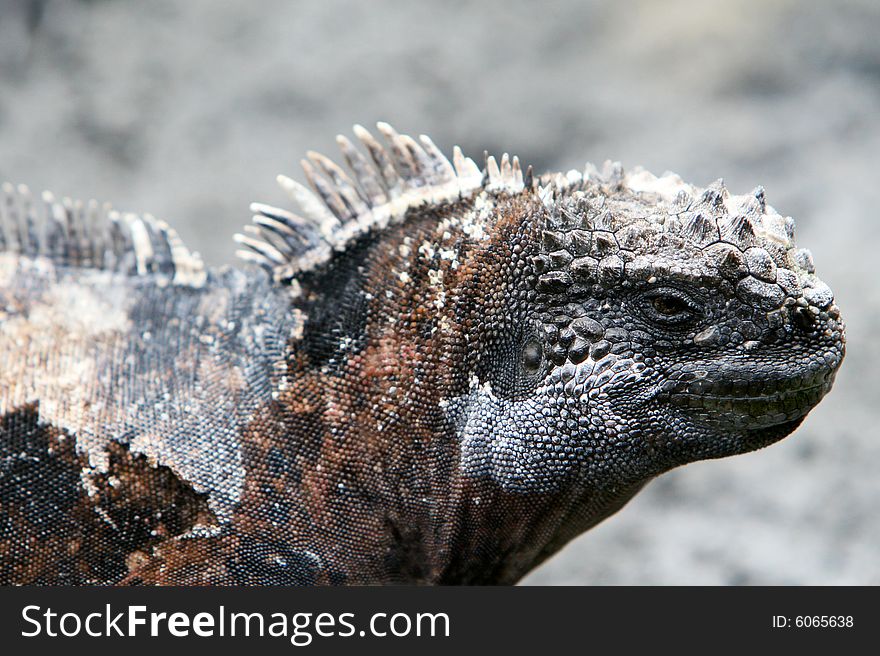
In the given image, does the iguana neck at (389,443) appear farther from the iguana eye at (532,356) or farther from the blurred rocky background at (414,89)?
the blurred rocky background at (414,89)

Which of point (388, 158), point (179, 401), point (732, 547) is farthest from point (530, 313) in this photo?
point (732, 547)

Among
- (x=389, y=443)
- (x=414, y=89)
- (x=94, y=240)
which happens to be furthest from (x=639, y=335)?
(x=414, y=89)

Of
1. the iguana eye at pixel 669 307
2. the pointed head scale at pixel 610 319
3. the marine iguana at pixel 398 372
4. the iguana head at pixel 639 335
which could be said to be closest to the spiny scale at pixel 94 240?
the marine iguana at pixel 398 372

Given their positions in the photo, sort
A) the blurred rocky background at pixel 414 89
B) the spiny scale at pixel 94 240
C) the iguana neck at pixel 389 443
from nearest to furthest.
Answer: the iguana neck at pixel 389 443 < the spiny scale at pixel 94 240 < the blurred rocky background at pixel 414 89

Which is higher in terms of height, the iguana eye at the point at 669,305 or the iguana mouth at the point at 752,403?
the iguana eye at the point at 669,305

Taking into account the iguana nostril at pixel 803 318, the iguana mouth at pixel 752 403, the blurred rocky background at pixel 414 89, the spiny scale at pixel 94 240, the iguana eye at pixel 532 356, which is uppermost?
the blurred rocky background at pixel 414 89

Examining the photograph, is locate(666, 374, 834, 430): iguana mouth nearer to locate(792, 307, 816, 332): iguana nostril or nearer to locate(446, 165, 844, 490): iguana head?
locate(446, 165, 844, 490): iguana head

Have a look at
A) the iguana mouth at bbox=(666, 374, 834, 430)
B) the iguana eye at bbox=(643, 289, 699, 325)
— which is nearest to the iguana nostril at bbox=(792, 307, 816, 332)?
the iguana mouth at bbox=(666, 374, 834, 430)

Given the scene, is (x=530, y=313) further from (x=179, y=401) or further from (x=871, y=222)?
(x=871, y=222)

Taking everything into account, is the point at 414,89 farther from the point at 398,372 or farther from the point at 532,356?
the point at 532,356
